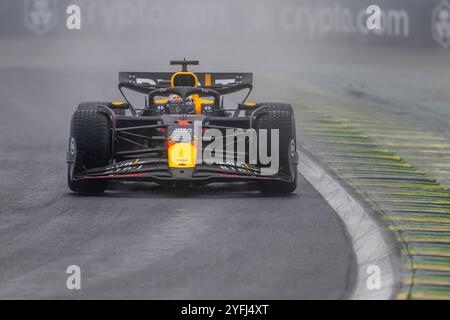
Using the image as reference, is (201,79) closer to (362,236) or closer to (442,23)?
(362,236)

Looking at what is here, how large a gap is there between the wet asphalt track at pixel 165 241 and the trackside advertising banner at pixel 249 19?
1591 centimetres

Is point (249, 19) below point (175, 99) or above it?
above

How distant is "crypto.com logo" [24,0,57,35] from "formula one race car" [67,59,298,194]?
18.8m

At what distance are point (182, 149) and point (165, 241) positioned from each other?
271 cm

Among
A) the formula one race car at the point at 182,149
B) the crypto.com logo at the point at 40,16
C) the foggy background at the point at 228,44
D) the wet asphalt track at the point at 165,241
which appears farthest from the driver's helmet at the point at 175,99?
the crypto.com logo at the point at 40,16

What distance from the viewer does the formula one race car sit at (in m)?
13.1

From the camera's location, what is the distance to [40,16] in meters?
33.5

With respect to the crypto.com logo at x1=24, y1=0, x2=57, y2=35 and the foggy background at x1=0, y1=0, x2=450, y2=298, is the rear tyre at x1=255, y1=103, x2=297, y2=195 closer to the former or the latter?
the foggy background at x1=0, y1=0, x2=450, y2=298

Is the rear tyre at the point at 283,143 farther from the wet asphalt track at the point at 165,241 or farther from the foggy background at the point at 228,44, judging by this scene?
the foggy background at the point at 228,44

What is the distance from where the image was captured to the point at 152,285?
28.7 ft

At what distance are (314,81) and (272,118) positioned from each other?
13855mm

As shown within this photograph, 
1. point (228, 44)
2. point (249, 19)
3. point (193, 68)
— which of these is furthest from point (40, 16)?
point (249, 19)

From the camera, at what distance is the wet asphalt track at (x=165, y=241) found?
8.72m

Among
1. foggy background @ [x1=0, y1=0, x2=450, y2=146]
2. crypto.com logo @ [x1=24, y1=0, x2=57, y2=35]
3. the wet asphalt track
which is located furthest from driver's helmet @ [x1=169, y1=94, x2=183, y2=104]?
crypto.com logo @ [x1=24, y1=0, x2=57, y2=35]
